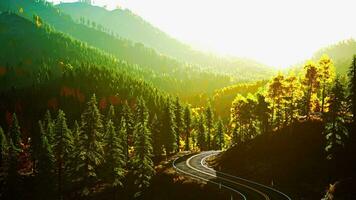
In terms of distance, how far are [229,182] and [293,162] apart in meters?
11.1

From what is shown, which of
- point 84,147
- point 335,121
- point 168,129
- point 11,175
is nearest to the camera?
point 335,121

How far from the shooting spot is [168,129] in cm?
8975

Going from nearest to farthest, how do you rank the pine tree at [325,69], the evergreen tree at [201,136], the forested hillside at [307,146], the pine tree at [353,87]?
1. the forested hillside at [307,146]
2. the pine tree at [353,87]
3. the pine tree at [325,69]
4. the evergreen tree at [201,136]

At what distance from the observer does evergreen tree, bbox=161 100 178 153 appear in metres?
89.0

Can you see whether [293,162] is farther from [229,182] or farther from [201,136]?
[201,136]

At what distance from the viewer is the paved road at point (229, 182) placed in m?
48.2

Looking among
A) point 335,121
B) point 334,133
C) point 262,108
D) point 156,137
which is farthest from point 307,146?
point 156,137

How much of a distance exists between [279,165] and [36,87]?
16458cm

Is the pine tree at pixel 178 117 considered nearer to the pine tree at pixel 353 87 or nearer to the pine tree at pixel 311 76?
the pine tree at pixel 311 76

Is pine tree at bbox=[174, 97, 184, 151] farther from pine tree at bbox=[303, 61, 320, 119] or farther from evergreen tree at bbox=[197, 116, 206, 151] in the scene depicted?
pine tree at bbox=[303, 61, 320, 119]

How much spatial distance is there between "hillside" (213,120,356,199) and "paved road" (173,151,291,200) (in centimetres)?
218

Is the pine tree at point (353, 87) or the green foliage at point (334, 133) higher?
the pine tree at point (353, 87)

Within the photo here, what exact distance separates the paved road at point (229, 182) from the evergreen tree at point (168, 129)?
12242mm

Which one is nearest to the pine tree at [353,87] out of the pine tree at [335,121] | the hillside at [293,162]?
the hillside at [293,162]
